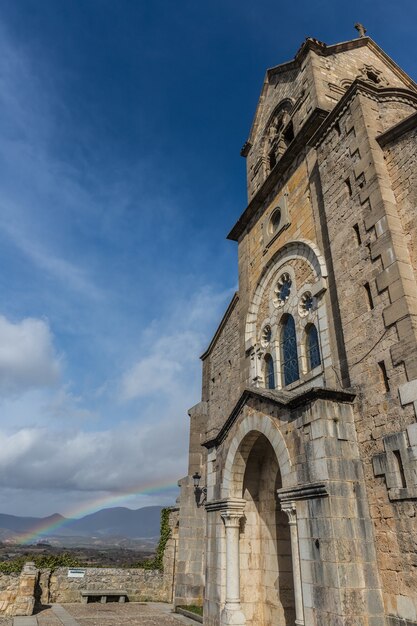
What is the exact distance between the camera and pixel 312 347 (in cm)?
1103

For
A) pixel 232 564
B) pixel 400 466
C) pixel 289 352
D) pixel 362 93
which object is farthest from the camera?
pixel 289 352

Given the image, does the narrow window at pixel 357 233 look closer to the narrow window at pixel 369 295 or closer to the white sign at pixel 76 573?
the narrow window at pixel 369 295

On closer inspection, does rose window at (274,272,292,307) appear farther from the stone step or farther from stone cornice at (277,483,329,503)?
the stone step

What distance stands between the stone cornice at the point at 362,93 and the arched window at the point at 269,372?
6520 millimetres

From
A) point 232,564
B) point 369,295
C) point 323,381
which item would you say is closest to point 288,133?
point 369,295

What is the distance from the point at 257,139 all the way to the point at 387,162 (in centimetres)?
964

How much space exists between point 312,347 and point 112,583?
46.7 ft

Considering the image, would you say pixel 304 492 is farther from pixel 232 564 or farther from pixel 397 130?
pixel 397 130

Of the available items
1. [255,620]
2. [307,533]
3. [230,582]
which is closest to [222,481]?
[230,582]

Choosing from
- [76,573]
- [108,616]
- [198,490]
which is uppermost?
[198,490]

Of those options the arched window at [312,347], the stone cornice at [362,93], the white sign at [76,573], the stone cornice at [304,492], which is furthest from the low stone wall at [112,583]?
the stone cornice at [362,93]

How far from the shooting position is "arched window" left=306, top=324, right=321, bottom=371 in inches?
423

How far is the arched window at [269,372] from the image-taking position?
1290cm

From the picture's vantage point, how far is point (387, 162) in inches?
381
